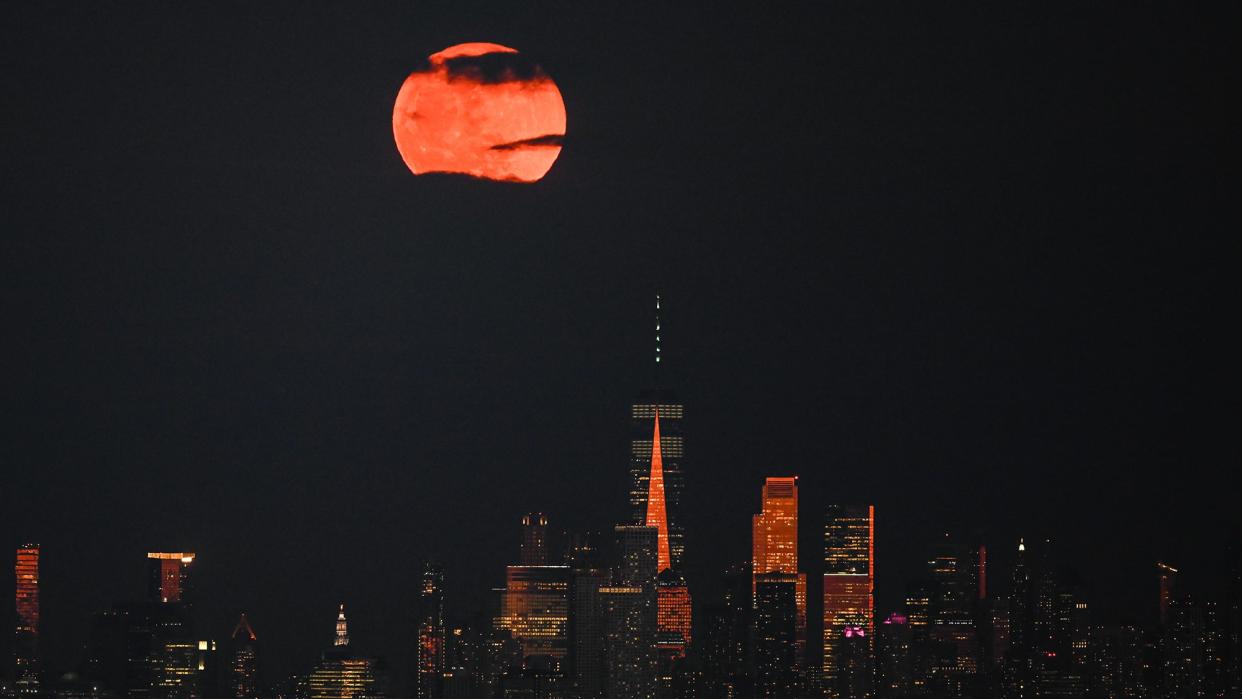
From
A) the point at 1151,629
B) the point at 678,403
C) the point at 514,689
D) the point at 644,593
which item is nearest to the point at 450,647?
the point at 514,689

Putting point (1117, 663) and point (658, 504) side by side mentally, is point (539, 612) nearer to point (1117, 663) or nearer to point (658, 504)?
point (658, 504)

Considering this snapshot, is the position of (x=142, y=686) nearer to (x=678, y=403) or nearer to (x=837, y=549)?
(x=837, y=549)

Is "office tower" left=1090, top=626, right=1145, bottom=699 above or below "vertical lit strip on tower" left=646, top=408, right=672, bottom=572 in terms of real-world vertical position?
below

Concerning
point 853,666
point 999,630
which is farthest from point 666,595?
point 999,630

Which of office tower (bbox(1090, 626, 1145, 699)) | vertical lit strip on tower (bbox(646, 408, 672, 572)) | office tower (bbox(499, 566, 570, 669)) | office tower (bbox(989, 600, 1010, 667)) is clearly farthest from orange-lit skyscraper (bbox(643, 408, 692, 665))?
office tower (bbox(1090, 626, 1145, 699))

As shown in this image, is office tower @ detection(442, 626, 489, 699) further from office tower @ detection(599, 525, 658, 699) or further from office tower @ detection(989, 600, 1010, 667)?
office tower @ detection(989, 600, 1010, 667)

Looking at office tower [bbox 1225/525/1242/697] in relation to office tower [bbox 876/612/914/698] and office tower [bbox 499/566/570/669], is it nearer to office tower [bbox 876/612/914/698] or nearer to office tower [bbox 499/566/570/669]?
office tower [bbox 876/612/914/698]

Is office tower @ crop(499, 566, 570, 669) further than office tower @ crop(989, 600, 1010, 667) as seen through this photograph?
Yes
